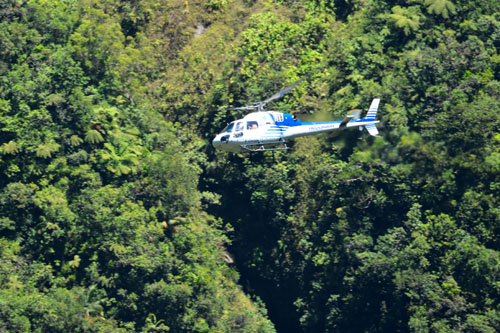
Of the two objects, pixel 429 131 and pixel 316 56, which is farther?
pixel 316 56

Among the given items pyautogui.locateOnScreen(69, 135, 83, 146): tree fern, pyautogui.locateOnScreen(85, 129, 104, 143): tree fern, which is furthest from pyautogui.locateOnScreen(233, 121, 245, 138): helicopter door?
pyautogui.locateOnScreen(69, 135, 83, 146): tree fern

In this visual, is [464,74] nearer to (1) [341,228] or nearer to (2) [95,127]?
(1) [341,228]

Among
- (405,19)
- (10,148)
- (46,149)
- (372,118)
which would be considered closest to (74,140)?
(46,149)

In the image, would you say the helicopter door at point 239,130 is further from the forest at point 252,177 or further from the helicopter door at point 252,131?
the forest at point 252,177

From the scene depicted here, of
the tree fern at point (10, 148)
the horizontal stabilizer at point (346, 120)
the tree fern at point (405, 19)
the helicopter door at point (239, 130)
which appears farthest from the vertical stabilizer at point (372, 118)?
the tree fern at point (10, 148)

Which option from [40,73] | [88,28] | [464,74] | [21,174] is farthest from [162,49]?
[464,74]

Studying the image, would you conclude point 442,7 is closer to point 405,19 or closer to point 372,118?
point 405,19

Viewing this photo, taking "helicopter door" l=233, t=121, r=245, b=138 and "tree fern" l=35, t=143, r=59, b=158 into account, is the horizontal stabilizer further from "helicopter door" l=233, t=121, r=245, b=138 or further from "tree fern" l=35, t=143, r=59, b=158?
"tree fern" l=35, t=143, r=59, b=158

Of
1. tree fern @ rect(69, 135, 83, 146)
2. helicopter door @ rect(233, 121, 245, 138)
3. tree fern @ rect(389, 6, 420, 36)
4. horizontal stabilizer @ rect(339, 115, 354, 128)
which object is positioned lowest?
horizontal stabilizer @ rect(339, 115, 354, 128)
